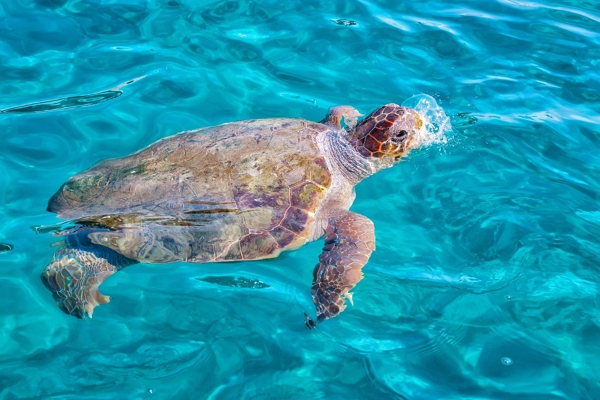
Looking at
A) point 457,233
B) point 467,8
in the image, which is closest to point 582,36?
point 467,8

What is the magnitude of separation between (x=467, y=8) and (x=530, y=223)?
5679mm

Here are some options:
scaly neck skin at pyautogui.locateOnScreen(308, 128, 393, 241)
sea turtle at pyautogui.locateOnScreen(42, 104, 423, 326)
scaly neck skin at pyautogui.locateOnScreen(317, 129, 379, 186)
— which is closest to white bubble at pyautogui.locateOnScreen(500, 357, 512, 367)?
sea turtle at pyautogui.locateOnScreen(42, 104, 423, 326)

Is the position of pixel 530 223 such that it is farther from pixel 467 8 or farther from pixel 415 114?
pixel 467 8

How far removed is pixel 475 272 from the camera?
16.8ft

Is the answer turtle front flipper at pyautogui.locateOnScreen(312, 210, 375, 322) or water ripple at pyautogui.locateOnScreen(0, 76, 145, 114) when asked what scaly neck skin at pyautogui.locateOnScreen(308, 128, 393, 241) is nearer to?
turtle front flipper at pyautogui.locateOnScreen(312, 210, 375, 322)

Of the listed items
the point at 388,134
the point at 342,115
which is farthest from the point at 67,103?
the point at 388,134

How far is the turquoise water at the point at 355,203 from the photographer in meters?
4.34

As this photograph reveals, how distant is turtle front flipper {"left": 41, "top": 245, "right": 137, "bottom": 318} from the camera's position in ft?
15.3

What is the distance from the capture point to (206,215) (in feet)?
16.4

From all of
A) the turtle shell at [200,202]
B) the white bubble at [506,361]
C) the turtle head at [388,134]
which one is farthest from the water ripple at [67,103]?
the white bubble at [506,361]

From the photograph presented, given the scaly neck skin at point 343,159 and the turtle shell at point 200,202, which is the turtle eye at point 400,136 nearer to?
the scaly neck skin at point 343,159

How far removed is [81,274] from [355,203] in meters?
3.15

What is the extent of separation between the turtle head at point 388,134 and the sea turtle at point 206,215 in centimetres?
97

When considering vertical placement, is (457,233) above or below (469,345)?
above
